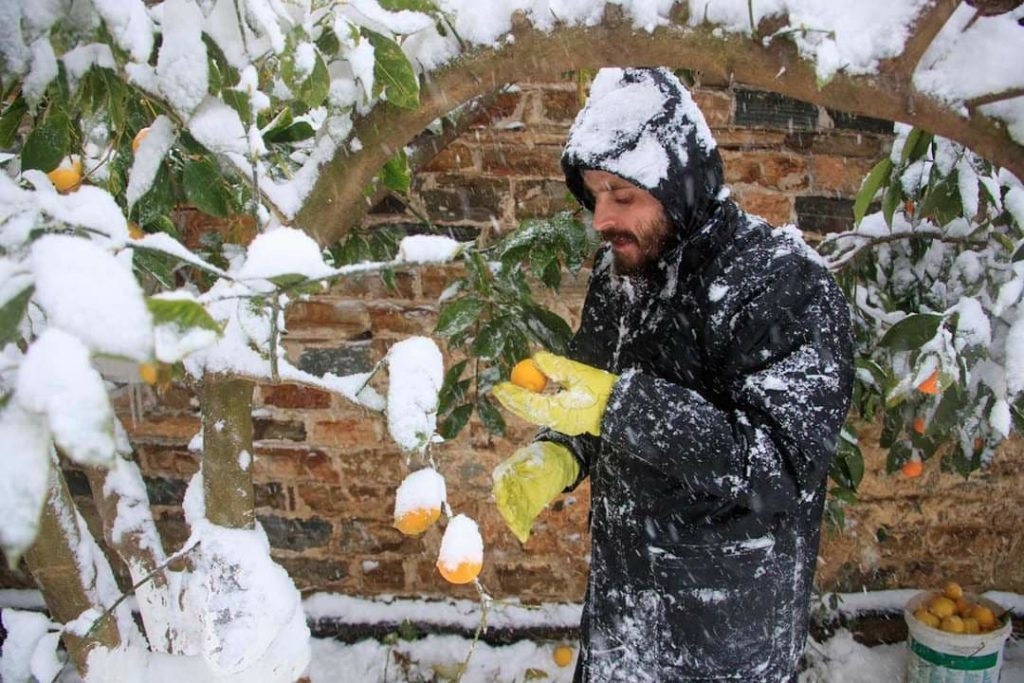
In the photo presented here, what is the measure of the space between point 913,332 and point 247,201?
1220mm

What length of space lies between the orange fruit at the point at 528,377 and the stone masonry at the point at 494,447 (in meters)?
0.81

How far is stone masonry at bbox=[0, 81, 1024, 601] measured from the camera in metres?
1.99

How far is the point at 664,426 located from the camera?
1.12m

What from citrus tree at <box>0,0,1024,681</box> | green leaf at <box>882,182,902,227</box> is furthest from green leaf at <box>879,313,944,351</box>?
green leaf at <box>882,182,902,227</box>

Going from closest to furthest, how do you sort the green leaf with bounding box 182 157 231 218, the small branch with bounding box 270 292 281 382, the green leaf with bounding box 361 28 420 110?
the small branch with bounding box 270 292 281 382 < the green leaf with bounding box 361 28 420 110 < the green leaf with bounding box 182 157 231 218

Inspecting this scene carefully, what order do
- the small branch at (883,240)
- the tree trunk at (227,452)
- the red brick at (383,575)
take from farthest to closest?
1. the red brick at (383,575)
2. the small branch at (883,240)
3. the tree trunk at (227,452)

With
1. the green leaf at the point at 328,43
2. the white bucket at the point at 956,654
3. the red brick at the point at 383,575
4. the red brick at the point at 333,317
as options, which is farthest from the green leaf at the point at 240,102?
the white bucket at the point at 956,654

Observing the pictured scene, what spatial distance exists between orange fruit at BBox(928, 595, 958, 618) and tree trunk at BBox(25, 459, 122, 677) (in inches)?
82.0

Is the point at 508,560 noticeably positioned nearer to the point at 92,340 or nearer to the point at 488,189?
the point at 488,189

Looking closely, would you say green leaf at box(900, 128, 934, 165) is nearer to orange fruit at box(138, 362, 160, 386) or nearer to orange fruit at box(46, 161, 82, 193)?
orange fruit at box(138, 362, 160, 386)

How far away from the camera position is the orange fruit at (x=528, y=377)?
1.29m

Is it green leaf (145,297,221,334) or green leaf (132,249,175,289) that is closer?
green leaf (145,297,221,334)

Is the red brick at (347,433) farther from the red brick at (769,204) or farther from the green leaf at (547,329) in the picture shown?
the red brick at (769,204)

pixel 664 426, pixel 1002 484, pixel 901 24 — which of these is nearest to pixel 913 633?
pixel 1002 484
